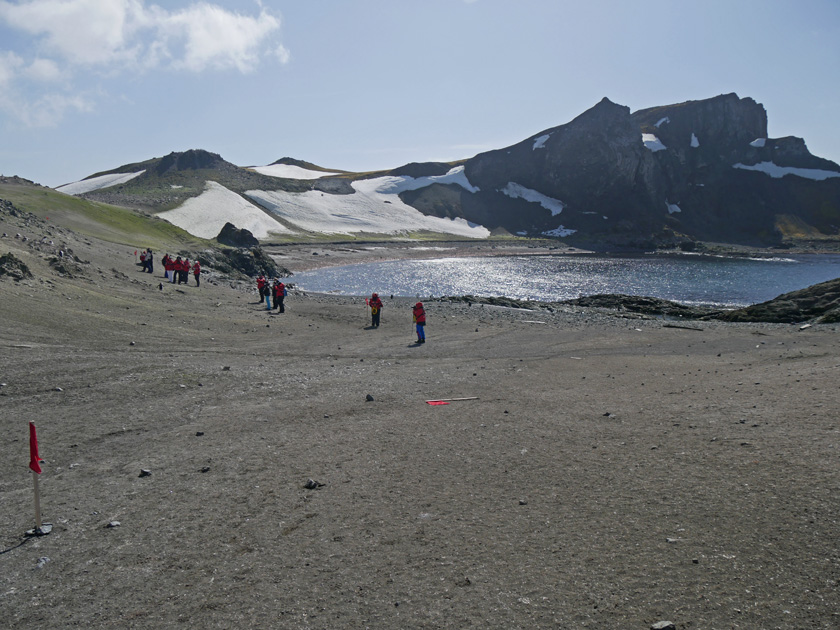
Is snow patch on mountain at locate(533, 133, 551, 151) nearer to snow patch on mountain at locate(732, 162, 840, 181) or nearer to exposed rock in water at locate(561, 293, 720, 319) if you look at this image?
snow patch on mountain at locate(732, 162, 840, 181)

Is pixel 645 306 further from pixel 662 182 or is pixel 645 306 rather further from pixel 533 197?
pixel 662 182

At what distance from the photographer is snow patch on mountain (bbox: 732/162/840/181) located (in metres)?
161

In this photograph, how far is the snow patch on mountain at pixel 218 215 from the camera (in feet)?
281

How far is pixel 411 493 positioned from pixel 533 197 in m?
159

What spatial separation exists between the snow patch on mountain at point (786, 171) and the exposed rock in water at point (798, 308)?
6112 inches

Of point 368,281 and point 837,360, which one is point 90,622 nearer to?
point 837,360

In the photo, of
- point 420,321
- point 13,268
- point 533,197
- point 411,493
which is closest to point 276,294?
point 420,321

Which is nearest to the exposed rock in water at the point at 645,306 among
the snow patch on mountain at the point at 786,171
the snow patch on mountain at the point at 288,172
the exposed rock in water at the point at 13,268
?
the exposed rock in water at the point at 13,268

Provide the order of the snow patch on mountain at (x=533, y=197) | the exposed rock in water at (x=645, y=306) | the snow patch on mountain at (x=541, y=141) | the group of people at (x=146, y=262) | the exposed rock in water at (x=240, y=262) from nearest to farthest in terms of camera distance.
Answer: the exposed rock in water at (x=645, y=306) < the group of people at (x=146, y=262) < the exposed rock in water at (x=240, y=262) < the snow patch on mountain at (x=533, y=197) < the snow patch on mountain at (x=541, y=141)

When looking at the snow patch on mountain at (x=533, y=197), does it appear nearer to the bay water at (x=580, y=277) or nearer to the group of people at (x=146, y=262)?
the bay water at (x=580, y=277)

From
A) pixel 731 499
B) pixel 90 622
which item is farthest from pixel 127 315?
pixel 731 499

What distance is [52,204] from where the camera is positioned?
54375mm

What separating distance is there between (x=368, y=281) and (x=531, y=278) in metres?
20.3

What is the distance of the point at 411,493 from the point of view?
26.8 feet
